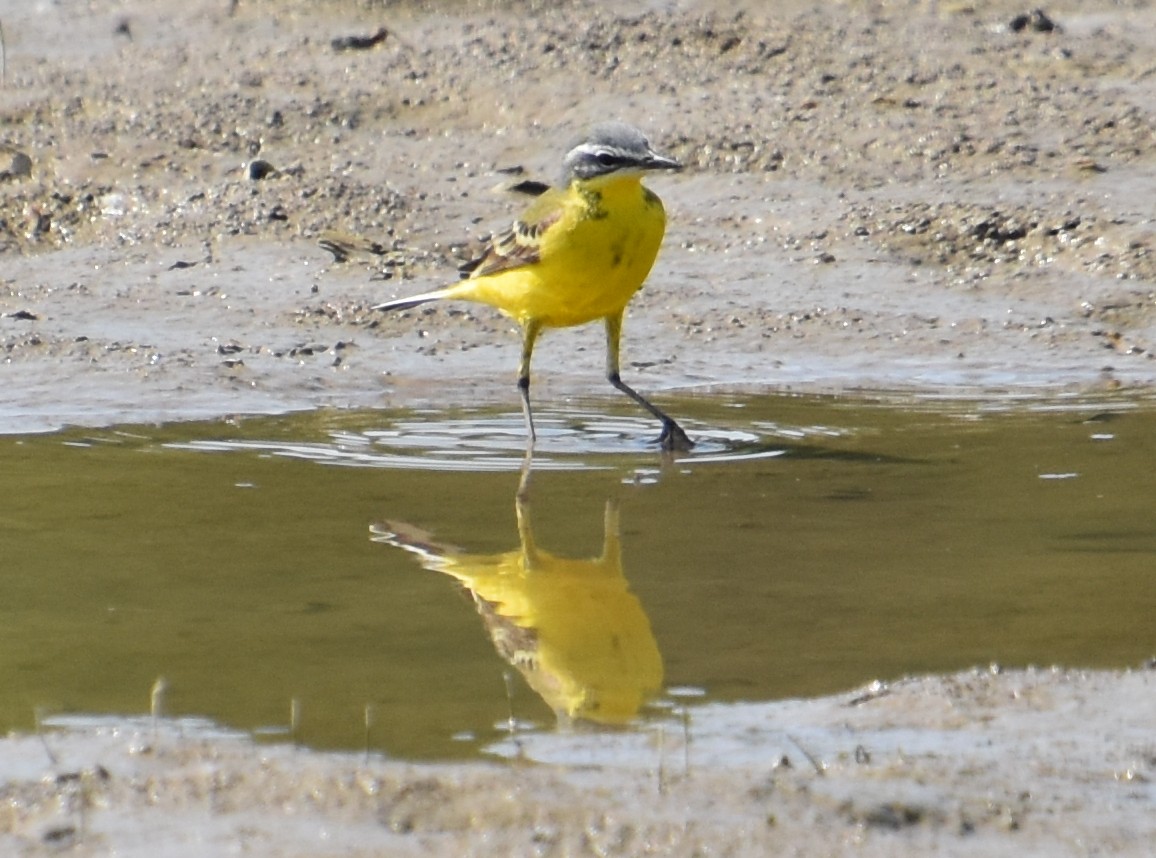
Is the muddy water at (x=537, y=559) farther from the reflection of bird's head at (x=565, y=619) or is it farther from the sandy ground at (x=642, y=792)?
the sandy ground at (x=642, y=792)

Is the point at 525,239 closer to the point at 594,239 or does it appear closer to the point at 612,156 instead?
the point at 594,239

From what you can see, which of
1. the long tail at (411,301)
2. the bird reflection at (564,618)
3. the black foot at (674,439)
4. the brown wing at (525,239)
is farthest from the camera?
the long tail at (411,301)

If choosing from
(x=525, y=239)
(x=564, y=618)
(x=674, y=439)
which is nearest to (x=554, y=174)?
(x=525, y=239)

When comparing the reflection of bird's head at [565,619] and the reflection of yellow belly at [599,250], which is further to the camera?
the reflection of yellow belly at [599,250]

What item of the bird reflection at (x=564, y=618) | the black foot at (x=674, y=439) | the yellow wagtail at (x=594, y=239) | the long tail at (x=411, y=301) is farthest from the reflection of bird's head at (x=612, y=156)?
the bird reflection at (x=564, y=618)

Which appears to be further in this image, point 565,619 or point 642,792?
point 565,619

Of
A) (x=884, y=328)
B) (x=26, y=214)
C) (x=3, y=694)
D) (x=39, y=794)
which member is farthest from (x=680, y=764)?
(x=26, y=214)

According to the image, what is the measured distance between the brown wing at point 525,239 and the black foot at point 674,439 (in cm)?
82

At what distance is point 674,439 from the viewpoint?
802cm

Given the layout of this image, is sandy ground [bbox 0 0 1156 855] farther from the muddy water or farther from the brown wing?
the brown wing

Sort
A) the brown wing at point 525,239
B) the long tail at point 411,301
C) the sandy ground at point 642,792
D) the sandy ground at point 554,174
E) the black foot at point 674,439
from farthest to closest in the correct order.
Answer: the sandy ground at point 554,174
the long tail at point 411,301
the brown wing at point 525,239
the black foot at point 674,439
the sandy ground at point 642,792

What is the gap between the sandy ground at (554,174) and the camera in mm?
9375

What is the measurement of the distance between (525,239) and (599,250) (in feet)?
1.58

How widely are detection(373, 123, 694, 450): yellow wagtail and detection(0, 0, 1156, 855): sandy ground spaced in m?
0.82
